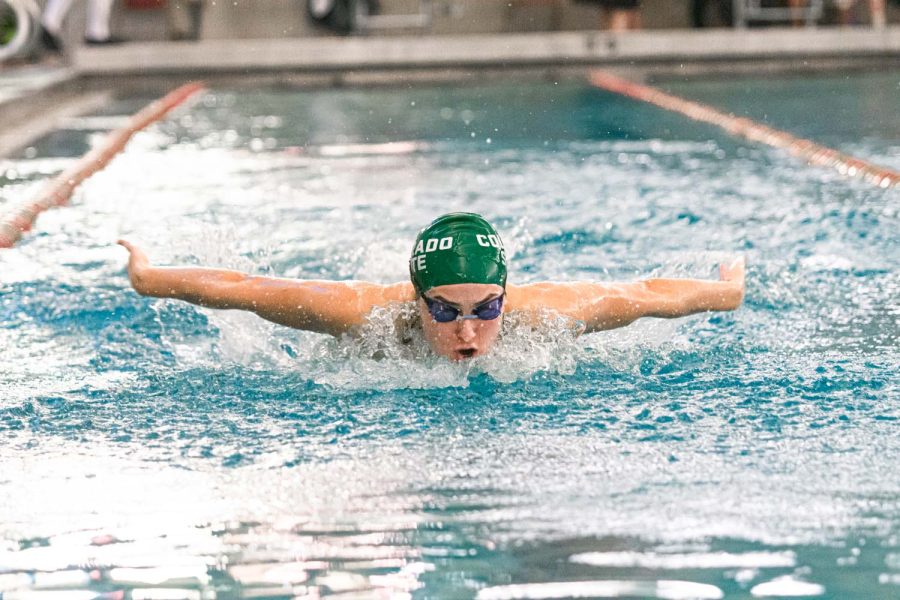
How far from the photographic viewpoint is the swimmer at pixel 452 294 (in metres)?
3.06

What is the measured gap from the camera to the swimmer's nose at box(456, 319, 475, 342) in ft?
10.0

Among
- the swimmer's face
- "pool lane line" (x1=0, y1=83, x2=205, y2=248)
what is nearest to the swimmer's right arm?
the swimmer's face

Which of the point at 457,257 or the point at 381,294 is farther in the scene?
the point at 381,294

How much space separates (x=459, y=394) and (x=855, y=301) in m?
1.59

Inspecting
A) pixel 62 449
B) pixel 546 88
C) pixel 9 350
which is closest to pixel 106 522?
pixel 62 449

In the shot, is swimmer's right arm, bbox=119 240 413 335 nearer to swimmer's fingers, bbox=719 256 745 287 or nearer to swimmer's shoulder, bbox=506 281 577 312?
swimmer's shoulder, bbox=506 281 577 312

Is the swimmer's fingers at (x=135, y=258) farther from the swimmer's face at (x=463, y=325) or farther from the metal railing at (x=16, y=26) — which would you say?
the metal railing at (x=16, y=26)

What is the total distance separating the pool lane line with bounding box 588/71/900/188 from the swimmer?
3164 millimetres

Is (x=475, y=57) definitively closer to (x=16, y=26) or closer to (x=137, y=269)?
(x=16, y=26)

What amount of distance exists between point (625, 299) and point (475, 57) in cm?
1030

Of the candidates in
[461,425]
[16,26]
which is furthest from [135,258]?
[16,26]

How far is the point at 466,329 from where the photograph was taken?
120 inches

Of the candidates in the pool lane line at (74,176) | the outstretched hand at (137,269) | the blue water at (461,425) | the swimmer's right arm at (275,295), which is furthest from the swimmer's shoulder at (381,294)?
the pool lane line at (74,176)

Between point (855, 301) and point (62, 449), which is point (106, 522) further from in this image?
point (855, 301)
